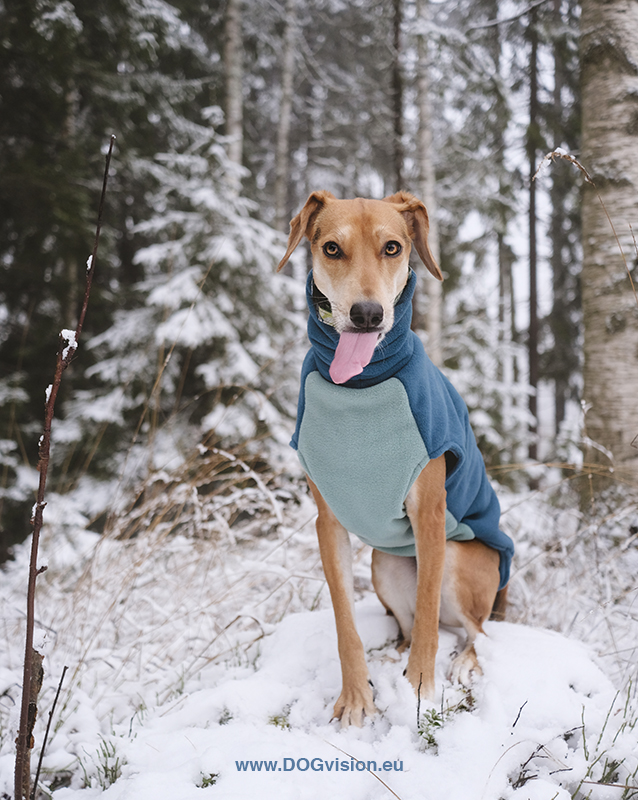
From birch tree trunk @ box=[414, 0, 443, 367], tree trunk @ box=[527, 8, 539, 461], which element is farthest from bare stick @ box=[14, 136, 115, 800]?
tree trunk @ box=[527, 8, 539, 461]

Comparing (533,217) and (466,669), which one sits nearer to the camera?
→ (466,669)

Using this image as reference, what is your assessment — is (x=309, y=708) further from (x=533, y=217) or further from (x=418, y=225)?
(x=533, y=217)

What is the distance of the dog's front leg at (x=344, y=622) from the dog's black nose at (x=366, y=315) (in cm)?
69

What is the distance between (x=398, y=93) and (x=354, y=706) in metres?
8.09

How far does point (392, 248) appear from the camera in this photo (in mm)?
1750

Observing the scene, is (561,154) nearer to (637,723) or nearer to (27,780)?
(637,723)

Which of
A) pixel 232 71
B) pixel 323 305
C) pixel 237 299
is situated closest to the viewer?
pixel 323 305

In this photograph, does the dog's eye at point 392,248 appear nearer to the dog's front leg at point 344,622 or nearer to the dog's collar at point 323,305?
the dog's collar at point 323,305

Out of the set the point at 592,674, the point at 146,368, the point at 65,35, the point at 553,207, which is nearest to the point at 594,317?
the point at 592,674

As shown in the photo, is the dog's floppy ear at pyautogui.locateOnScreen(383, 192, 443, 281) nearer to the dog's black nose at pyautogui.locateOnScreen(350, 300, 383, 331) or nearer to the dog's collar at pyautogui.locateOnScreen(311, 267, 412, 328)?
the dog's collar at pyautogui.locateOnScreen(311, 267, 412, 328)

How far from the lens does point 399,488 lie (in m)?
1.66

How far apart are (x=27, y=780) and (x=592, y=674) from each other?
170 centimetres

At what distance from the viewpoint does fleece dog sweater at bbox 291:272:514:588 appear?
1.62 metres

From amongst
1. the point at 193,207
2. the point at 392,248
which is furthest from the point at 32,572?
the point at 193,207
